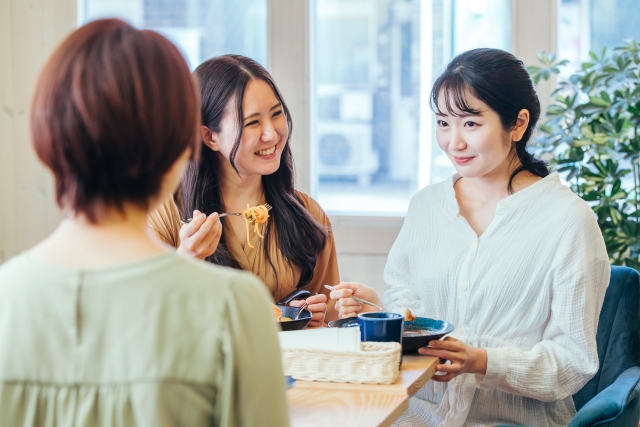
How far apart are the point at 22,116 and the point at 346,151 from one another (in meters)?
1.67

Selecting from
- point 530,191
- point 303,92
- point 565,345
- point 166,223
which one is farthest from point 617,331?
point 303,92

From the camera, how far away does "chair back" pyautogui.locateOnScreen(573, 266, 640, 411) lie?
186cm

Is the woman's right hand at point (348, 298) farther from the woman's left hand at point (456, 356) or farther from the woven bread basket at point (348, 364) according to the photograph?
the woven bread basket at point (348, 364)

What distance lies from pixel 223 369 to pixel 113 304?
142 mm

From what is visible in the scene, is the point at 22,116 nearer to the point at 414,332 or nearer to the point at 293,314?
the point at 293,314

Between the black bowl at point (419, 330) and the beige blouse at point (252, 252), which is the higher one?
the beige blouse at point (252, 252)

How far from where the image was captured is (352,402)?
4.05 feet

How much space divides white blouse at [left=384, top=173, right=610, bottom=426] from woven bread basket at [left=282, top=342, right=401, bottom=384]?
427 millimetres

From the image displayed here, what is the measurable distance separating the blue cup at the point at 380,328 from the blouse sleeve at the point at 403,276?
58 cm

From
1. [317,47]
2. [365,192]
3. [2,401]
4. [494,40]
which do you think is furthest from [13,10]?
[2,401]

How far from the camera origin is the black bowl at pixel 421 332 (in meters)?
1.51

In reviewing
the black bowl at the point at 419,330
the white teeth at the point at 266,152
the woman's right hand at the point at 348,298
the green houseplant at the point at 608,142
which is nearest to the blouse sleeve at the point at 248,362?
the black bowl at the point at 419,330

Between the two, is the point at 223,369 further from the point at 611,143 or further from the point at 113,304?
the point at 611,143

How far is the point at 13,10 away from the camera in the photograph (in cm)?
354
